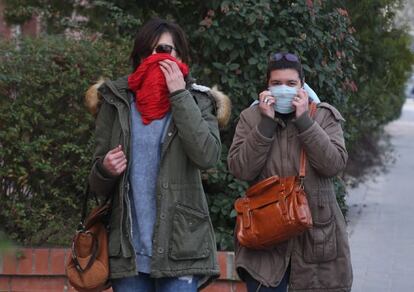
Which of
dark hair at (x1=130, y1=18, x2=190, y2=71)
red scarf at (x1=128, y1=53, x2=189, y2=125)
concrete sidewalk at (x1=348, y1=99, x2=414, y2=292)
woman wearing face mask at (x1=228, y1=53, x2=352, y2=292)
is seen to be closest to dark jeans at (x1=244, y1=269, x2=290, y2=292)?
woman wearing face mask at (x1=228, y1=53, x2=352, y2=292)

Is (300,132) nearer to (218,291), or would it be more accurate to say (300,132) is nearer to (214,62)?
(218,291)

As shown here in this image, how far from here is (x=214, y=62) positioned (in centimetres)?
652

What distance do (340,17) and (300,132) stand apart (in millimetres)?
2934

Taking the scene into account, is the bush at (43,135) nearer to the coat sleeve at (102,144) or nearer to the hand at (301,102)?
the coat sleeve at (102,144)

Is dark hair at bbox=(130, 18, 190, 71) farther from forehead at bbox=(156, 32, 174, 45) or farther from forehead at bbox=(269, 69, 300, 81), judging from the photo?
forehead at bbox=(269, 69, 300, 81)

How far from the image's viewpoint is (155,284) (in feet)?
12.3

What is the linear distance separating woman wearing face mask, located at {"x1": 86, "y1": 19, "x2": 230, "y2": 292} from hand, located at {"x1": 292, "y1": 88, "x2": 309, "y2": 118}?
1.29 feet

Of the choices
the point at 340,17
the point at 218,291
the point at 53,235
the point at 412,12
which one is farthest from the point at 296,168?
the point at 412,12

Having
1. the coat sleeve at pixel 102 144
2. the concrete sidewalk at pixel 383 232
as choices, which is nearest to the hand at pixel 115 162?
the coat sleeve at pixel 102 144

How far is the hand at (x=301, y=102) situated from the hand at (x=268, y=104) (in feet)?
0.32

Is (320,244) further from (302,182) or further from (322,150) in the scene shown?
(322,150)

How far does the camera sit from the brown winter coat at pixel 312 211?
3992 millimetres

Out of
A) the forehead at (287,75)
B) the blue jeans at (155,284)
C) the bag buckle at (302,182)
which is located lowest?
the blue jeans at (155,284)

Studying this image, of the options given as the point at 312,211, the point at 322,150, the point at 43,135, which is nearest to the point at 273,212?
the point at 312,211
